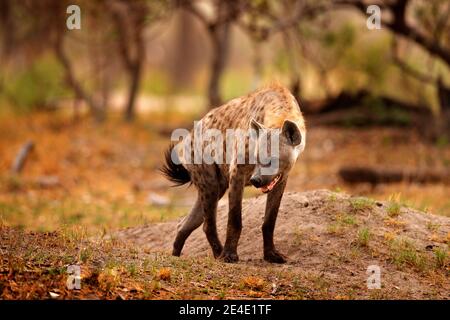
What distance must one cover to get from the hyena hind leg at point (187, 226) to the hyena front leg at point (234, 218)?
76 centimetres

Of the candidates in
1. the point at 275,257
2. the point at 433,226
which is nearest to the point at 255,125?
the point at 275,257

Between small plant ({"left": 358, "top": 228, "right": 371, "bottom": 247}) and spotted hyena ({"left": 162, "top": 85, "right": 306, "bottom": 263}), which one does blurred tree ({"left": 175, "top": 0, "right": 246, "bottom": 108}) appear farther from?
small plant ({"left": 358, "top": 228, "right": 371, "bottom": 247})

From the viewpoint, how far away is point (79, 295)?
204 inches

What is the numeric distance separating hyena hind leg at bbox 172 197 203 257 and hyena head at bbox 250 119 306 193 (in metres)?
1.41

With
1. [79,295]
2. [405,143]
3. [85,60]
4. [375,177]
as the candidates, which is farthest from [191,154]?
[85,60]

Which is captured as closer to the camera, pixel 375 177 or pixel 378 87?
pixel 375 177

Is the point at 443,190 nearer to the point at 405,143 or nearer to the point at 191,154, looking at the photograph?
the point at 405,143

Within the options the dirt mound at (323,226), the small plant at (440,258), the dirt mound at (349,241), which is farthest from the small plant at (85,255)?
the small plant at (440,258)

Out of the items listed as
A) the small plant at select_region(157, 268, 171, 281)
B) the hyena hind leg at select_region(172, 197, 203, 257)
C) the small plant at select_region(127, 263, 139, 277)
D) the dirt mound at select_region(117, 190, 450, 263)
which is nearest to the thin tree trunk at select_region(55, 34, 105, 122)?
the dirt mound at select_region(117, 190, 450, 263)

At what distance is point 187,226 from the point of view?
754cm

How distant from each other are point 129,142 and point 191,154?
9.70m

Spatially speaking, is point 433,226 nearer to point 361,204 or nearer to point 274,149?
point 361,204

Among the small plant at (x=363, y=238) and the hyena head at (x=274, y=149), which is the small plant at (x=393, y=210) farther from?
the hyena head at (x=274, y=149)

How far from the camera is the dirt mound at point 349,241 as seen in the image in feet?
20.8
